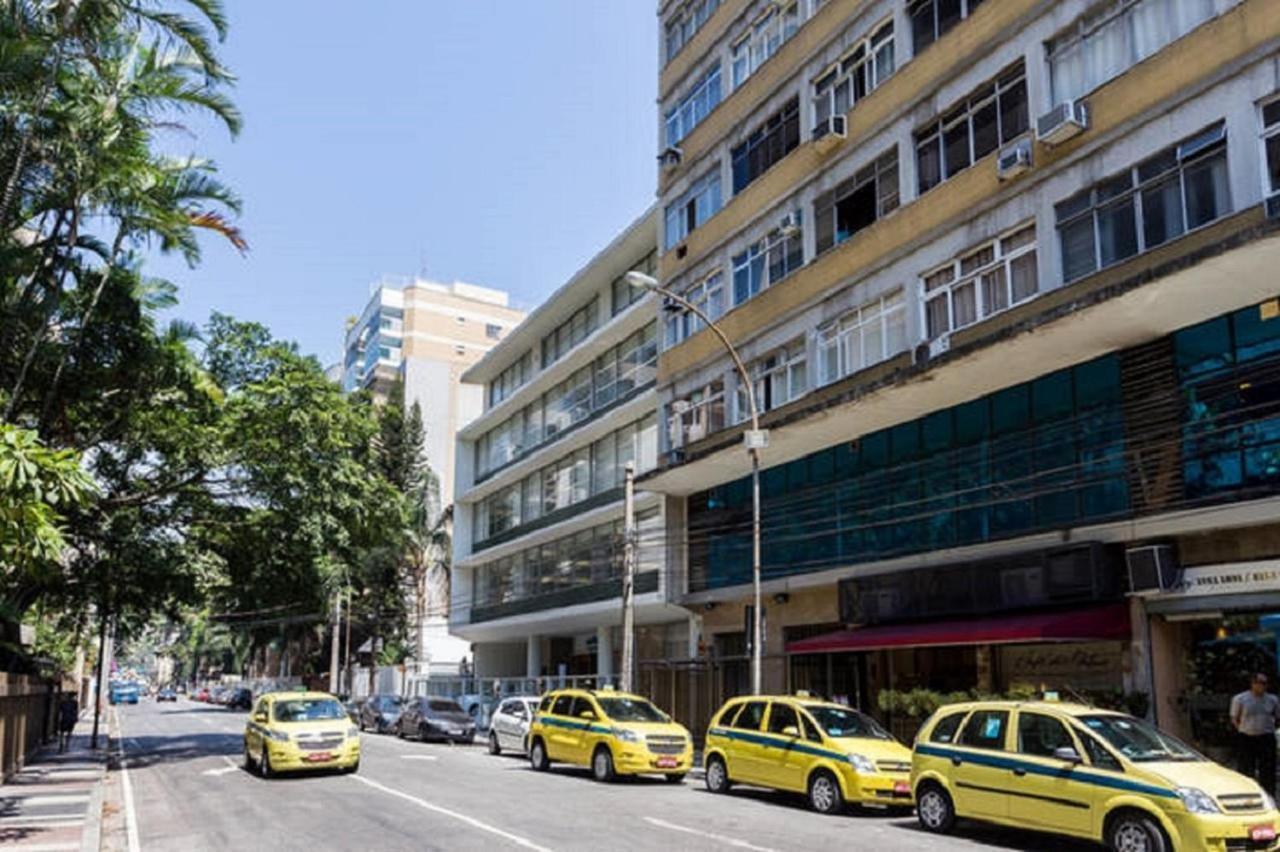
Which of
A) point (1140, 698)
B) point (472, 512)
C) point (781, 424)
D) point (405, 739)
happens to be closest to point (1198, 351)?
point (1140, 698)

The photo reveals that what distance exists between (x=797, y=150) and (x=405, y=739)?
2292 cm

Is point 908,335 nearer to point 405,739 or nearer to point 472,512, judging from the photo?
point 405,739

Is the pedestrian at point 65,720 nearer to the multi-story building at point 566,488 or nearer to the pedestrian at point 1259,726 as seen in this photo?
the multi-story building at point 566,488

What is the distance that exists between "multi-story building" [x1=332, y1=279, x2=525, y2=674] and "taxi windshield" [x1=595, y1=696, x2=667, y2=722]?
49.7 meters

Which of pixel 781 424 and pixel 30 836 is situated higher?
pixel 781 424

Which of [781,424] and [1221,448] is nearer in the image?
[1221,448]

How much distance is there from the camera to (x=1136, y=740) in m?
12.3

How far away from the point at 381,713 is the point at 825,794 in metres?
29.3

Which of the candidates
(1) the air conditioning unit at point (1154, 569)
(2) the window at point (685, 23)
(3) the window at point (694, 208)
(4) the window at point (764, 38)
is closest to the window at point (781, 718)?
(1) the air conditioning unit at point (1154, 569)

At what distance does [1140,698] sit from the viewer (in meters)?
17.3

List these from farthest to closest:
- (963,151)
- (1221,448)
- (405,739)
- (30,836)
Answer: (405,739) → (963,151) → (1221,448) → (30,836)

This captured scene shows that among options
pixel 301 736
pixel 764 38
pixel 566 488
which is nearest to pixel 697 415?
pixel 764 38

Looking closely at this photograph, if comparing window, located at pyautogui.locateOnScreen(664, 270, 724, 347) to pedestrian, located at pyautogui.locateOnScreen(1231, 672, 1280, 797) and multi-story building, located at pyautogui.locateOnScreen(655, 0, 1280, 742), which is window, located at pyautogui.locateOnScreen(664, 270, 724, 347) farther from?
pedestrian, located at pyautogui.locateOnScreen(1231, 672, 1280, 797)

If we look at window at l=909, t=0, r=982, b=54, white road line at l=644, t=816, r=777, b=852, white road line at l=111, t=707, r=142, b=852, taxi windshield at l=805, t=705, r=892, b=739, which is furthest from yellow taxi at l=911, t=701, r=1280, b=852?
window at l=909, t=0, r=982, b=54
